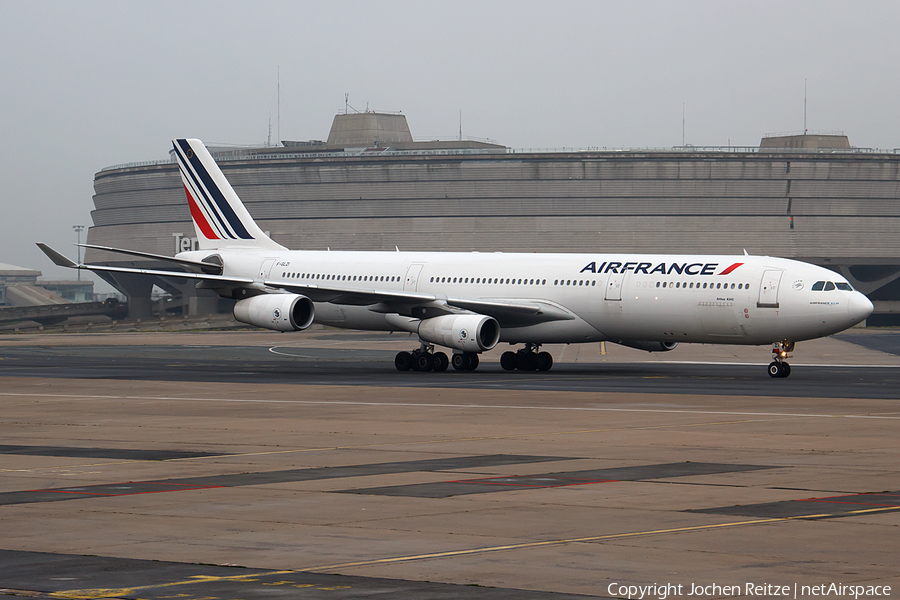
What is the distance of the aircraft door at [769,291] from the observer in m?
37.8

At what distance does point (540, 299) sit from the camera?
4225 cm

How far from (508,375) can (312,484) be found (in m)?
25.5

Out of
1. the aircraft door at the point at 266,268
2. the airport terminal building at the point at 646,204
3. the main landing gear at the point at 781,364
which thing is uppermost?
the airport terminal building at the point at 646,204

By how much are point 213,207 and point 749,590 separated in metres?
45.8

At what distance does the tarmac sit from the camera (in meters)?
10.3

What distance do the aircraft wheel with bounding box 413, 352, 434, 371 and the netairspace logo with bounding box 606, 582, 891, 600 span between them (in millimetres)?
33862

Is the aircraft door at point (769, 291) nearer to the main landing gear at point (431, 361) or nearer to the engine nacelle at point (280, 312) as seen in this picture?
the main landing gear at point (431, 361)

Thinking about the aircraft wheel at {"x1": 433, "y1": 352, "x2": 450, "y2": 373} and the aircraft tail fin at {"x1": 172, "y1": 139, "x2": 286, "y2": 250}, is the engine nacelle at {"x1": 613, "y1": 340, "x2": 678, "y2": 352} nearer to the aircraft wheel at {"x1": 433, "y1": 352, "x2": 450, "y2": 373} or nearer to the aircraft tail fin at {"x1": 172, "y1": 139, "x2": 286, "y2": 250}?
the aircraft wheel at {"x1": 433, "y1": 352, "x2": 450, "y2": 373}

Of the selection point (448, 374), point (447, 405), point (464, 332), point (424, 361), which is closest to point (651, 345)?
point (464, 332)

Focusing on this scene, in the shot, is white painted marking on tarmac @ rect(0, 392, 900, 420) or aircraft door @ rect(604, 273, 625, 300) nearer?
white painted marking on tarmac @ rect(0, 392, 900, 420)

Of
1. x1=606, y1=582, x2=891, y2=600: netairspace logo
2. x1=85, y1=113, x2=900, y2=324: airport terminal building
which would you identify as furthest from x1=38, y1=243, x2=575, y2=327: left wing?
x1=85, y1=113, x2=900, y2=324: airport terminal building

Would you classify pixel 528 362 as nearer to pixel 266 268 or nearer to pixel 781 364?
pixel 781 364

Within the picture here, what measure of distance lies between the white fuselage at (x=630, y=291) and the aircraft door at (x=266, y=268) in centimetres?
216

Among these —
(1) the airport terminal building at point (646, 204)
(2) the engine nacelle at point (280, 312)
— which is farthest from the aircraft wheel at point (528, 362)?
(1) the airport terminal building at point (646, 204)
